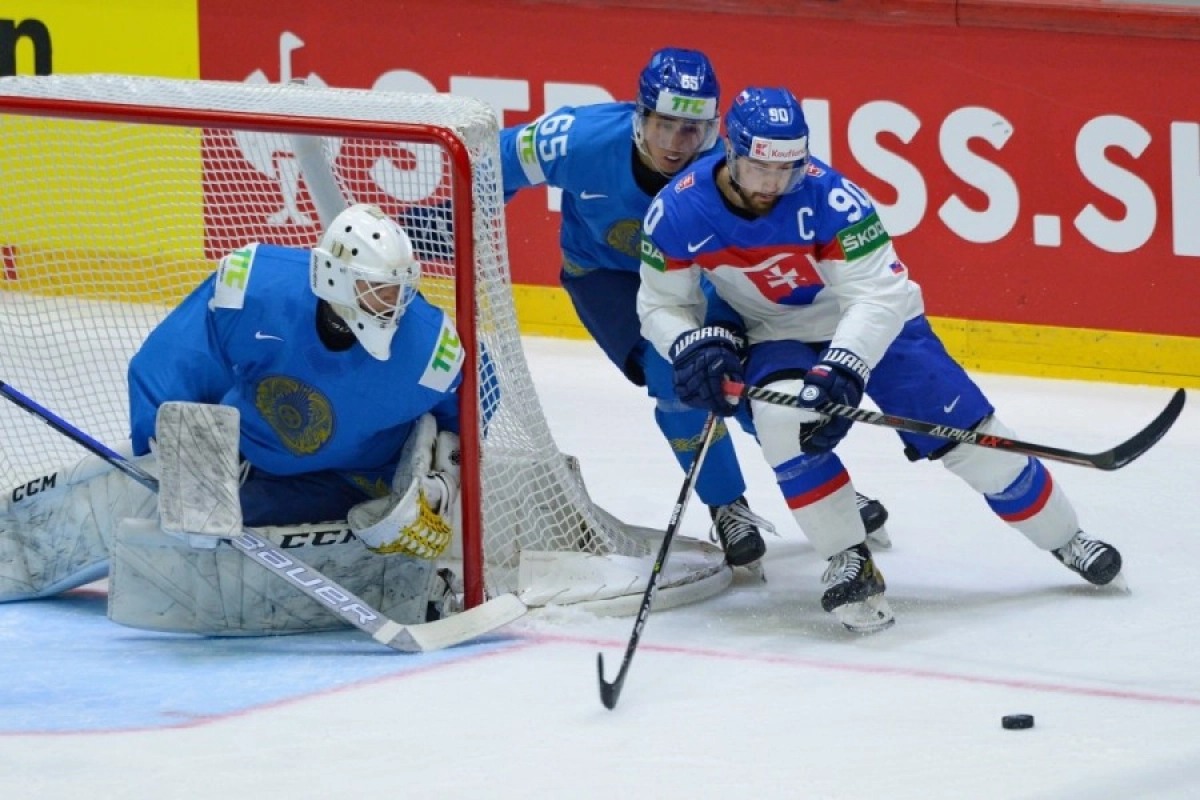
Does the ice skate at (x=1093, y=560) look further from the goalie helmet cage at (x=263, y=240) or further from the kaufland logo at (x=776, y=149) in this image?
the kaufland logo at (x=776, y=149)

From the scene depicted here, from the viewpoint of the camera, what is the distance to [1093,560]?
4.28m

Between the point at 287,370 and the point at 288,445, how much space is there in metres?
0.17

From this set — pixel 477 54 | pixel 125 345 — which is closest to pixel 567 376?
pixel 477 54

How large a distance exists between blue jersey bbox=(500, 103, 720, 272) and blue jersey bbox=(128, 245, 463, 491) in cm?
62

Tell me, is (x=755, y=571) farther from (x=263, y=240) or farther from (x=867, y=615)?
(x=263, y=240)

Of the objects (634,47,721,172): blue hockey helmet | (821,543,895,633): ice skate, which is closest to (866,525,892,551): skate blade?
(821,543,895,633): ice skate

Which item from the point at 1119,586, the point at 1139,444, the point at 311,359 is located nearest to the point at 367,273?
the point at 311,359

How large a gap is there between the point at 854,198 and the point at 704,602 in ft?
2.93

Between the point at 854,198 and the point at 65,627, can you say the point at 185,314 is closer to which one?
the point at 65,627

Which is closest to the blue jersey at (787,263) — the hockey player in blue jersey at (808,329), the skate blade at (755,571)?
the hockey player in blue jersey at (808,329)

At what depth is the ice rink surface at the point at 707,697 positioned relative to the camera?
329cm

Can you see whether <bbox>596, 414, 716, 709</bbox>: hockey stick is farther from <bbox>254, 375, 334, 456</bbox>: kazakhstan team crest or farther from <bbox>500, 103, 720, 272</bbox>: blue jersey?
<bbox>254, 375, 334, 456</bbox>: kazakhstan team crest

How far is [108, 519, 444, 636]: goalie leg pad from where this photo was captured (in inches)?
159

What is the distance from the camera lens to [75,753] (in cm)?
341
